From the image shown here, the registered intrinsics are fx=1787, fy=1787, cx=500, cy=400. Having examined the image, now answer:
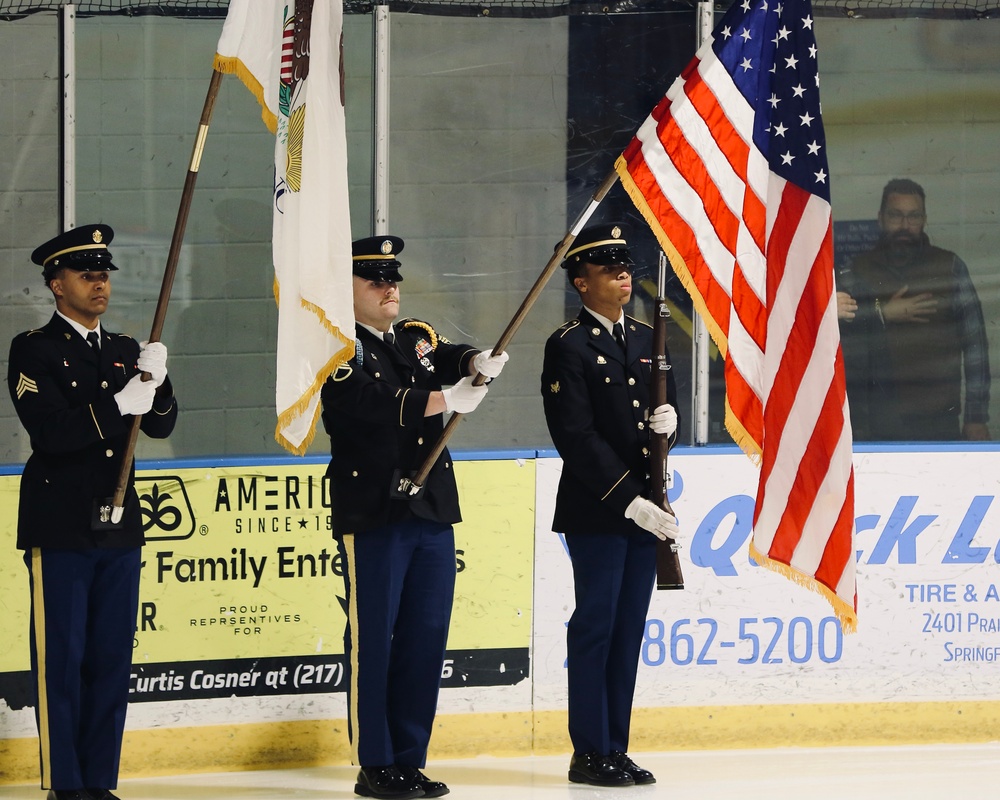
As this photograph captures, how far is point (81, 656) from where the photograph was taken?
5.82m

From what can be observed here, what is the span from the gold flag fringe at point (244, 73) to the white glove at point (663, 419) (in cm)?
163

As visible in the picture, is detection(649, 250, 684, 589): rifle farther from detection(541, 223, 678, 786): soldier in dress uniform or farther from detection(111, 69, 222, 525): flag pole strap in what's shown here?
detection(111, 69, 222, 525): flag pole strap

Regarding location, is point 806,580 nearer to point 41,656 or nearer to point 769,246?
point 769,246

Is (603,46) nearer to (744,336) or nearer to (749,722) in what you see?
(744,336)

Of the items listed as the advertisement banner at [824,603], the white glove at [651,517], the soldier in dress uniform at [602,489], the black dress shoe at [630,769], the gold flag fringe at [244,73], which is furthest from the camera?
the advertisement banner at [824,603]

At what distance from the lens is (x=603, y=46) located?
296 inches

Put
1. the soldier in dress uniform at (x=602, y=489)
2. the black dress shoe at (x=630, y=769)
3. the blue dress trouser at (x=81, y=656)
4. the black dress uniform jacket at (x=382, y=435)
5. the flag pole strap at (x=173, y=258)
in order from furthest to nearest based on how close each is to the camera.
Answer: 1. the black dress shoe at (x=630, y=769)
2. the soldier in dress uniform at (x=602, y=489)
3. the black dress uniform jacket at (x=382, y=435)
4. the blue dress trouser at (x=81, y=656)
5. the flag pole strap at (x=173, y=258)

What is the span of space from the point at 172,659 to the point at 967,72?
4.16 metres

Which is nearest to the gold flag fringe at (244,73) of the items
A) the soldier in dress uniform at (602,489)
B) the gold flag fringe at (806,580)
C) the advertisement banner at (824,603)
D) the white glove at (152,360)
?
the white glove at (152,360)

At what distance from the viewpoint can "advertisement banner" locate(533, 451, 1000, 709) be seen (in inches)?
278

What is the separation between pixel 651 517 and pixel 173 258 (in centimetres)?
183

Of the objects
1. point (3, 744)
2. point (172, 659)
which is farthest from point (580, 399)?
point (3, 744)

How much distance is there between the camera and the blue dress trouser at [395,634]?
6094 mm

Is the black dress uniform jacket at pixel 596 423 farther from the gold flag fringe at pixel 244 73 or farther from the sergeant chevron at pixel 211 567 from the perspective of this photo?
the gold flag fringe at pixel 244 73
